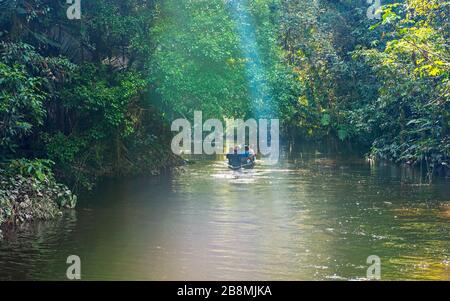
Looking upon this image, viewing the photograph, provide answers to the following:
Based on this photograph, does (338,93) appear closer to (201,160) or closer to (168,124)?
(201,160)

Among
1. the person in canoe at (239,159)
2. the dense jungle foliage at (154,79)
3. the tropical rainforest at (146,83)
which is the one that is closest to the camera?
the tropical rainforest at (146,83)

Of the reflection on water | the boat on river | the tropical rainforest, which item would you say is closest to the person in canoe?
the boat on river

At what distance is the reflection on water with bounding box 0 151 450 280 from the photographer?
42.8 ft

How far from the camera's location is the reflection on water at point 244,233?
513 inches

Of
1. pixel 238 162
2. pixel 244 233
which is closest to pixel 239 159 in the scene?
pixel 238 162

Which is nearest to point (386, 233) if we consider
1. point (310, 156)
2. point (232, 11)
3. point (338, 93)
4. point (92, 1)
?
point (92, 1)

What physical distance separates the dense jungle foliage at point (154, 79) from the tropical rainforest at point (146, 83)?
53mm

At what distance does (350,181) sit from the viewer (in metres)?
26.8

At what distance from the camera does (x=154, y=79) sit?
25938 millimetres

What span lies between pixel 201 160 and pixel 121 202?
52.6ft

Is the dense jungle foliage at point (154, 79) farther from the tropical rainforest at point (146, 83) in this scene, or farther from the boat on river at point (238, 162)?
the boat on river at point (238, 162)

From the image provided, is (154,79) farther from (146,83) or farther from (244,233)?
(244,233)

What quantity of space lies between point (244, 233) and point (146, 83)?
10.1 meters

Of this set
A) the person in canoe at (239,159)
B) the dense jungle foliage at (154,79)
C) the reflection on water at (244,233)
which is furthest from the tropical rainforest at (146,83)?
the person in canoe at (239,159)
